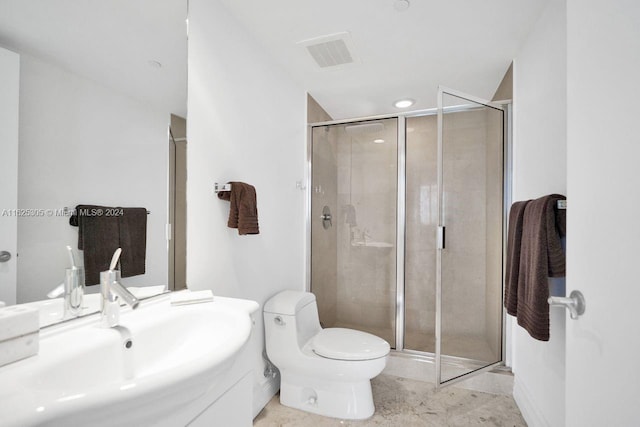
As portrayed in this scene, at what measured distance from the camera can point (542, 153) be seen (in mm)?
1600

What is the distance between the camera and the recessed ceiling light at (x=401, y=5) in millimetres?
1528

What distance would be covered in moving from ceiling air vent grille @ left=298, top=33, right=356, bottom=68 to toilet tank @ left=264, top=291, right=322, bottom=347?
1.64 meters

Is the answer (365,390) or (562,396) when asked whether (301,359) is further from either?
(562,396)

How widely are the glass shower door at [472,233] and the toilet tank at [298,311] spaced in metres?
0.88

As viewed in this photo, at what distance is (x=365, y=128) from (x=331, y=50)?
822 millimetres

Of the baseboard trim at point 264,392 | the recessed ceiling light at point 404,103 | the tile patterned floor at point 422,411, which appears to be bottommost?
the tile patterned floor at point 422,411

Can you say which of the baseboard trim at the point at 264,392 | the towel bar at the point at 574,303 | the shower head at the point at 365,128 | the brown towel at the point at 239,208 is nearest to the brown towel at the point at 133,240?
the brown towel at the point at 239,208

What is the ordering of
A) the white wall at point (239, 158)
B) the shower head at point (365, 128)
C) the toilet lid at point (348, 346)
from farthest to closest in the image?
1. the shower head at point (365, 128)
2. the toilet lid at point (348, 346)
3. the white wall at point (239, 158)

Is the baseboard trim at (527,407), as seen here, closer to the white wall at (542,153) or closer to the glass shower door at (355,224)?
the white wall at (542,153)

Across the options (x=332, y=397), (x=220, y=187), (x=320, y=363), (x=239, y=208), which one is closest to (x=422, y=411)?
(x=332, y=397)

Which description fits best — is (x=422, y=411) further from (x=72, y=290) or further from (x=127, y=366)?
(x=72, y=290)

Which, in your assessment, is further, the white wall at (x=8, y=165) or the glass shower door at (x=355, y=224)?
the glass shower door at (x=355, y=224)

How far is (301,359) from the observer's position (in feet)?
5.91

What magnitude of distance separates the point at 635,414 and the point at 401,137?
2301 mm
